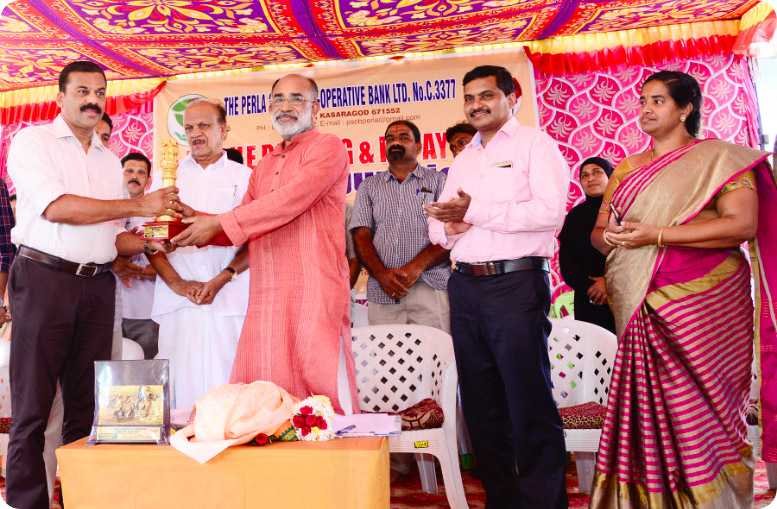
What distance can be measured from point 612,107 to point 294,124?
3.68m

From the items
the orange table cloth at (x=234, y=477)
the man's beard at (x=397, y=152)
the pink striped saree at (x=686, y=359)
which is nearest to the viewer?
the orange table cloth at (x=234, y=477)

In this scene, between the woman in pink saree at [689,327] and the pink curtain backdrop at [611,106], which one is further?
the pink curtain backdrop at [611,106]

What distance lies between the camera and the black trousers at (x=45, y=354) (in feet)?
7.44

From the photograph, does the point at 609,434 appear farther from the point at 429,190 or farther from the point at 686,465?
the point at 429,190

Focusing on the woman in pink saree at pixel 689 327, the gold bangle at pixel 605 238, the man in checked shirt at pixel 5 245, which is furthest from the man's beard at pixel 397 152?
the man in checked shirt at pixel 5 245

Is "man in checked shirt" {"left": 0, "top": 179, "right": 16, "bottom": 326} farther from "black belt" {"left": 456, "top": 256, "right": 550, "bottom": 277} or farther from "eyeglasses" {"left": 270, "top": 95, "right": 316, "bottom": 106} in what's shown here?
"black belt" {"left": 456, "top": 256, "right": 550, "bottom": 277}

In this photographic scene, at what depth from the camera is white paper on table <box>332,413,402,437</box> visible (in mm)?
1585

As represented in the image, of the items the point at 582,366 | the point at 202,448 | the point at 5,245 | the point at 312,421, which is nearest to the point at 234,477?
the point at 202,448

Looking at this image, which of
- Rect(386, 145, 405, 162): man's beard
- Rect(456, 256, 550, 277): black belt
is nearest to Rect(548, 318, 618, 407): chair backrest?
Rect(456, 256, 550, 277): black belt

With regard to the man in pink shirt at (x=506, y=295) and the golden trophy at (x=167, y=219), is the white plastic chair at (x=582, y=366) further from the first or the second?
the golden trophy at (x=167, y=219)

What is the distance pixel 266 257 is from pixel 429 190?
1.70m

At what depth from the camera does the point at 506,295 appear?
228 cm

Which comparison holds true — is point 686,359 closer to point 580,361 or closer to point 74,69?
point 580,361

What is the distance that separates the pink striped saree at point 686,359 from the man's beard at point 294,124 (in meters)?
1.33
